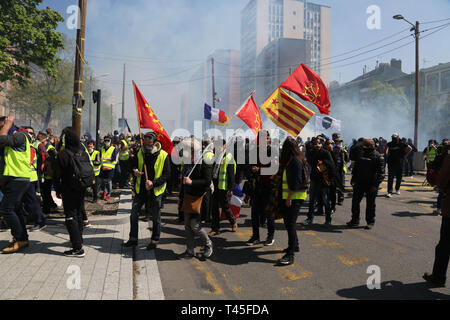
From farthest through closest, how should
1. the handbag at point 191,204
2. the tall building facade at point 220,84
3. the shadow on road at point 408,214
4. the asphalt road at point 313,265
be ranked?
the tall building facade at point 220,84
the shadow on road at point 408,214
the handbag at point 191,204
the asphalt road at point 313,265

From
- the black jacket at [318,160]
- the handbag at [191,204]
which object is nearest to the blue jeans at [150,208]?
the handbag at [191,204]

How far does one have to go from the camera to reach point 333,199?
8.09 metres

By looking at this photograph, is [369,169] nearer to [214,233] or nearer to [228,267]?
[214,233]

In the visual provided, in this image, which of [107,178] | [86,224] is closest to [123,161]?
[107,178]

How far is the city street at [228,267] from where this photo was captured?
385cm

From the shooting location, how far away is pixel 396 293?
12.9ft

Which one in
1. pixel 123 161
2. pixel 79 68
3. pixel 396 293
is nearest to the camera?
pixel 396 293

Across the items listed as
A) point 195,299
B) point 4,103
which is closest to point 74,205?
point 195,299

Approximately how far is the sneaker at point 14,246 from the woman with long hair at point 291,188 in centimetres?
385

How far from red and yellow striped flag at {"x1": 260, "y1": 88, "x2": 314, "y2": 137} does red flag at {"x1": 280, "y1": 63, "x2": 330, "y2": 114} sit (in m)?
0.34

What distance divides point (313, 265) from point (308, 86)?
12.4 ft

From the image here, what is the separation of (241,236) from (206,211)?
43.4 inches

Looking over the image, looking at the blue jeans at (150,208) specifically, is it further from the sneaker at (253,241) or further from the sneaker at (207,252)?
the sneaker at (253,241)

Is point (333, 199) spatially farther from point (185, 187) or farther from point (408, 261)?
point (185, 187)
